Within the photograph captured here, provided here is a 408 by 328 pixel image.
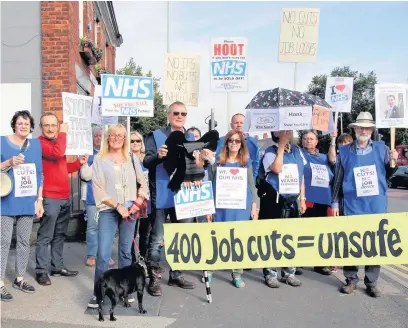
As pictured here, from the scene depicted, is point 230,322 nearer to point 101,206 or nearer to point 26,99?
point 101,206

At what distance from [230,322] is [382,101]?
10.8 ft

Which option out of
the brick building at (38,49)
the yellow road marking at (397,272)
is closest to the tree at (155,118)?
the brick building at (38,49)

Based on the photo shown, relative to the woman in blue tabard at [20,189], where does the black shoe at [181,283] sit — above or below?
below

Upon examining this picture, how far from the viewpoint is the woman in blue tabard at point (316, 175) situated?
225 inches

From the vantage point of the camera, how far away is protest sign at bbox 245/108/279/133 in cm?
533

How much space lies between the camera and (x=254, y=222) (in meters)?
4.62

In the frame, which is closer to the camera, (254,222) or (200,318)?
(200,318)

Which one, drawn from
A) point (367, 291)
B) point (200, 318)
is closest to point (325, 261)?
point (367, 291)

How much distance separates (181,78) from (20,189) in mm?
3158

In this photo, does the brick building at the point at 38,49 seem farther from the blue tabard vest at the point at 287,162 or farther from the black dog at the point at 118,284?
the black dog at the point at 118,284

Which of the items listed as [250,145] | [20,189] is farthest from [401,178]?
[20,189]

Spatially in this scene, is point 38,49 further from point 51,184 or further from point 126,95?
point 51,184

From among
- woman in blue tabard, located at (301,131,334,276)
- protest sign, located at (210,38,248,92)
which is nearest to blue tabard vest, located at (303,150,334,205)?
woman in blue tabard, located at (301,131,334,276)

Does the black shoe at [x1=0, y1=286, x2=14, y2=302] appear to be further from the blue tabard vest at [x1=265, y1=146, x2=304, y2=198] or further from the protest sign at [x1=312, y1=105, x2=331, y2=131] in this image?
the protest sign at [x1=312, y1=105, x2=331, y2=131]
